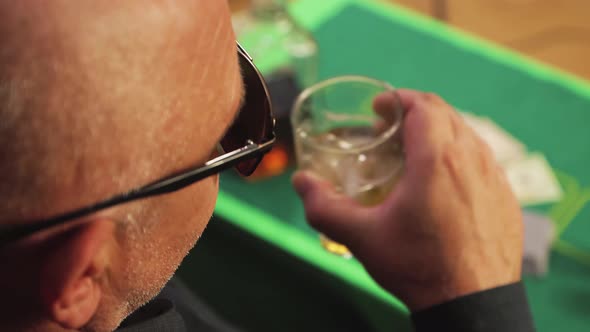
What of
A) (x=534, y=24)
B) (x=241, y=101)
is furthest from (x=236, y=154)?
(x=534, y=24)

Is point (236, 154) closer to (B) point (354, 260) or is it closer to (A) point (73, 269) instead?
(A) point (73, 269)

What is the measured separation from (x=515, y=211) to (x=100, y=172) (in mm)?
500

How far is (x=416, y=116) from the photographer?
757mm

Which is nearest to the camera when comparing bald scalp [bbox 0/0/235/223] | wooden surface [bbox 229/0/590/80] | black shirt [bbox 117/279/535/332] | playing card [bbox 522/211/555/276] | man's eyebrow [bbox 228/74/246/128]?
bald scalp [bbox 0/0/235/223]

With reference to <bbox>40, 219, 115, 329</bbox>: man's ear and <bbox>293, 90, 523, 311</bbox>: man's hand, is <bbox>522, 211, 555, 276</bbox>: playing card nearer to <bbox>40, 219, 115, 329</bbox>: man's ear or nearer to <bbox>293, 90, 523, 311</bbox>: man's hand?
<bbox>293, 90, 523, 311</bbox>: man's hand

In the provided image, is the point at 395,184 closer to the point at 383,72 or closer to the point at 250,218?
the point at 250,218

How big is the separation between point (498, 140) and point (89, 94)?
75 cm

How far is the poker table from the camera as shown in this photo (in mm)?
883

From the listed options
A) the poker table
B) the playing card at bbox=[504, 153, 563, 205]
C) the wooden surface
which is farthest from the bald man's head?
the wooden surface

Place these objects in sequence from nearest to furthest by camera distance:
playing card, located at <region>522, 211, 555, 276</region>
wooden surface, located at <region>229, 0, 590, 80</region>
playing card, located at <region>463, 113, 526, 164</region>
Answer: playing card, located at <region>522, 211, 555, 276</region> → playing card, located at <region>463, 113, 526, 164</region> → wooden surface, located at <region>229, 0, 590, 80</region>

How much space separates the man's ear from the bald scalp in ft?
0.08

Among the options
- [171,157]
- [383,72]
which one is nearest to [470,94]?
[383,72]

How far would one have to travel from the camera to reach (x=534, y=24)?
1.69 m

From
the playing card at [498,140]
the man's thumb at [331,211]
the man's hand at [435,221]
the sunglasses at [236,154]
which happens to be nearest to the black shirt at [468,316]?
the man's hand at [435,221]
